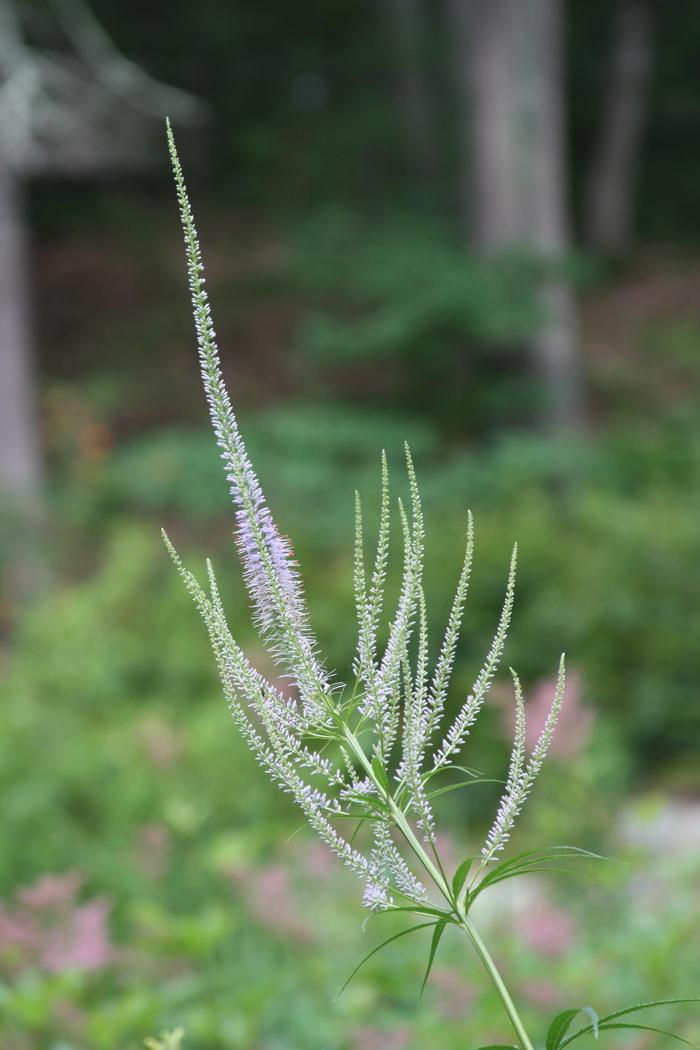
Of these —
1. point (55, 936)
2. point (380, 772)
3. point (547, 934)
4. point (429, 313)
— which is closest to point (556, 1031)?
point (380, 772)

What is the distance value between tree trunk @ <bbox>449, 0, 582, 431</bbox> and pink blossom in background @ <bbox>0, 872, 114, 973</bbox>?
9.13 meters

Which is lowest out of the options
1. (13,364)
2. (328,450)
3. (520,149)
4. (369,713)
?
(369,713)

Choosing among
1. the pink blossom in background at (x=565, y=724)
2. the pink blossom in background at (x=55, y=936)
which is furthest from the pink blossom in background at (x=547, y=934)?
the pink blossom in background at (x=55, y=936)

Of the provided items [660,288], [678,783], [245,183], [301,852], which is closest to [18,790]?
[301,852]

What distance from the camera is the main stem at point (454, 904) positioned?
1.07m

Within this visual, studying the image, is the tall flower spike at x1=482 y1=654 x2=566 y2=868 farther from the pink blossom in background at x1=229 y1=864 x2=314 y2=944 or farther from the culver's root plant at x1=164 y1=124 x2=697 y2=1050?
the pink blossom in background at x1=229 y1=864 x2=314 y2=944

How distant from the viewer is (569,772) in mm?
4457

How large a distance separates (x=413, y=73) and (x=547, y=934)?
56.9ft

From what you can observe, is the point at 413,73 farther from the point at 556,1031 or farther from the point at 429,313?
the point at 556,1031

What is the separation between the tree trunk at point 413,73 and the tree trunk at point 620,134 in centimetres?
386

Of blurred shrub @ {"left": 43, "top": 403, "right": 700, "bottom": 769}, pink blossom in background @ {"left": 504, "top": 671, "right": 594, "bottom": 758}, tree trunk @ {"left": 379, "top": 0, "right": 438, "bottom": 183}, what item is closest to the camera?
pink blossom in background @ {"left": 504, "top": 671, "right": 594, "bottom": 758}

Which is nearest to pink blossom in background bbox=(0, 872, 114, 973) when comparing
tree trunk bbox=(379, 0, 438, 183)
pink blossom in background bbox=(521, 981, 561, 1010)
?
pink blossom in background bbox=(521, 981, 561, 1010)

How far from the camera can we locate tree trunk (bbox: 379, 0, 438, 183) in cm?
1852

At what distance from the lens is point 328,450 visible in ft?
35.4
